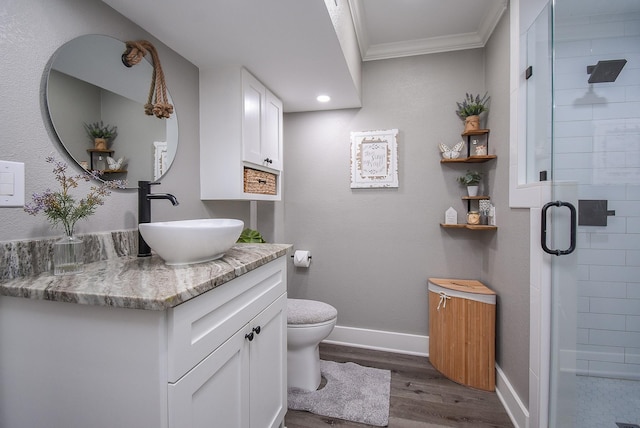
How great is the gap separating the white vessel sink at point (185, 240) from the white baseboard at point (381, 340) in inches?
68.8

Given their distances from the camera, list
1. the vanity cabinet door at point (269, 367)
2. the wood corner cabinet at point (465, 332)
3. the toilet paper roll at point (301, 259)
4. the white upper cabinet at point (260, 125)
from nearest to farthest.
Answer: the vanity cabinet door at point (269, 367), the white upper cabinet at point (260, 125), the wood corner cabinet at point (465, 332), the toilet paper roll at point (301, 259)

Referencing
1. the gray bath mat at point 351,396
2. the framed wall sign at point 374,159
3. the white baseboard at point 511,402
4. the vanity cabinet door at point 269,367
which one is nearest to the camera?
the vanity cabinet door at point 269,367

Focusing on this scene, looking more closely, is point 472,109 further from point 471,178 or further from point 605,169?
point 605,169

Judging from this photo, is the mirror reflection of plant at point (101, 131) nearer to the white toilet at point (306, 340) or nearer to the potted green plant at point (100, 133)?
the potted green plant at point (100, 133)

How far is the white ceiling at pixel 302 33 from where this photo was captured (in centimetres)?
120

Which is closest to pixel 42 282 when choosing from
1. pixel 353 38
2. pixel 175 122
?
pixel 175 122

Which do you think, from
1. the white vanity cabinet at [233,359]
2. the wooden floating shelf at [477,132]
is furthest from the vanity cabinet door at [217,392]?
the wooden floating shelf at [477,132]

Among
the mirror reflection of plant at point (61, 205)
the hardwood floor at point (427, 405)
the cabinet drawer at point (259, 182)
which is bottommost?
the hardwood floor at point (427, 405)

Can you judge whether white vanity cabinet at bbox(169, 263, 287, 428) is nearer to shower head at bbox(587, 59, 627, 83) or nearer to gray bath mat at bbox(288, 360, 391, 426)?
gray bath mat at bbox(288, 360, 391, 426)

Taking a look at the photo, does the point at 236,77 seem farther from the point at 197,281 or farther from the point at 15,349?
the point at 15,349

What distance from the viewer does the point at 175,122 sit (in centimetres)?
151

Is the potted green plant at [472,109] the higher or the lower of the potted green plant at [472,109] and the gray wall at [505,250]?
the higher

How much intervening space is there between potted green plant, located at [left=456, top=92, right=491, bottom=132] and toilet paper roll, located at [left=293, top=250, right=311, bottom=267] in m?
1.58

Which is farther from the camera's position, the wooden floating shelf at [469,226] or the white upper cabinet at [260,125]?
the wooden floating shelf at [469,226]
